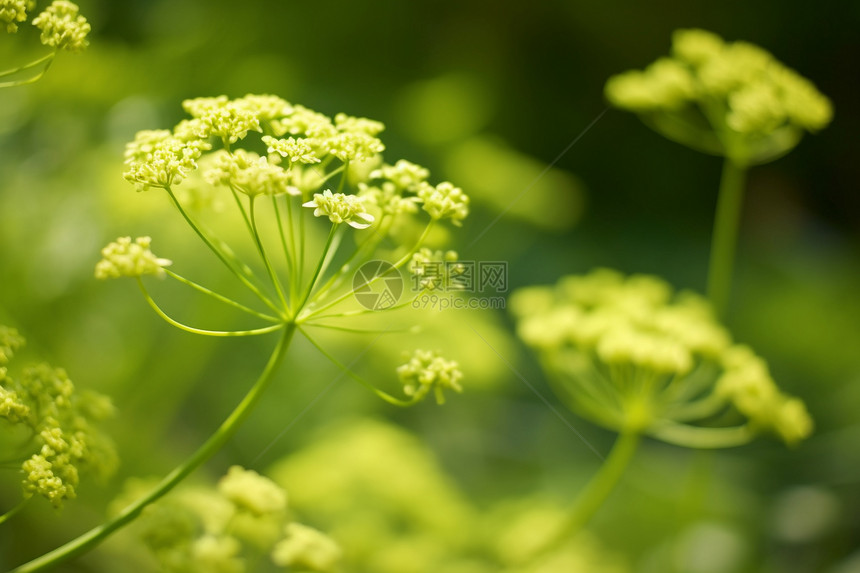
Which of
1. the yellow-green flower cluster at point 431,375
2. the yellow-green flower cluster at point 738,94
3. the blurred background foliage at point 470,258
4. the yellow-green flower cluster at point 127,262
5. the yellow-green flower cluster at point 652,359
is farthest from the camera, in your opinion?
the blurred background foliage at point 470,258

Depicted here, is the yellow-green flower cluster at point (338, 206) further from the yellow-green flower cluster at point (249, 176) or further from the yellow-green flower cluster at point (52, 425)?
the yellow-green flower cluster at point (52, 425)

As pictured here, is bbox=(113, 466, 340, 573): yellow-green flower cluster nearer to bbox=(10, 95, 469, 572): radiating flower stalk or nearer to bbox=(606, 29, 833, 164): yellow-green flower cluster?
bbox=(10, 95, 469, 572): radiating flower stalk

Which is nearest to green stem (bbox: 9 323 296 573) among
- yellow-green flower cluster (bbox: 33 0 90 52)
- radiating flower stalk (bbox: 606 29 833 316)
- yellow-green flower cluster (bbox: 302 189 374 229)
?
yellow-green flower cluster (bbox: 302 189 374 229)

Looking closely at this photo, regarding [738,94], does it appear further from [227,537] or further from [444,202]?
[227,537]

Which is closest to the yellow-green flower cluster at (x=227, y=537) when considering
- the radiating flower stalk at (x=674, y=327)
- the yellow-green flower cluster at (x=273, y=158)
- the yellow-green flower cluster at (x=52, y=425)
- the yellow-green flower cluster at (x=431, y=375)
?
the yellow-green flower cluster at (x=52, y=425)

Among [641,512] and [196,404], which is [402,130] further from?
[641,512]

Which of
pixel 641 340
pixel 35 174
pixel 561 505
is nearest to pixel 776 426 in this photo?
pixel 641 340
